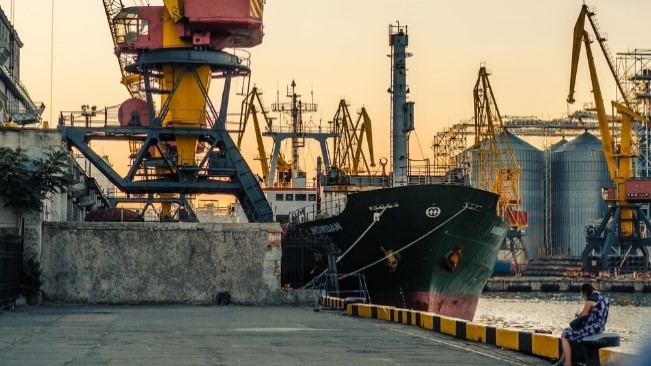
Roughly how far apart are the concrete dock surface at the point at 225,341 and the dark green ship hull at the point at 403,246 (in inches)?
578

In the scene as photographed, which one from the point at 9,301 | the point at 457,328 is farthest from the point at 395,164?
the point at 457,328

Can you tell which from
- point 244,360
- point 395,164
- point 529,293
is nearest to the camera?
point 244,360

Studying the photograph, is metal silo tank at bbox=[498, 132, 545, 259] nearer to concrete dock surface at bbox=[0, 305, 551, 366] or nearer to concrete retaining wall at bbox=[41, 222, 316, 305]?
concrete retaining wall at bbox=[41, 222, 316, 305]

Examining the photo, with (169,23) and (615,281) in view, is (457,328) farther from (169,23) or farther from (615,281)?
(615,281)

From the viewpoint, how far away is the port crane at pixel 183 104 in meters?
61.5

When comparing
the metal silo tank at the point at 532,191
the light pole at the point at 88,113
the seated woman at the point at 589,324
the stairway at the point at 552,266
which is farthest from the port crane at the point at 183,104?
the metal silo tank at the point at 532,191

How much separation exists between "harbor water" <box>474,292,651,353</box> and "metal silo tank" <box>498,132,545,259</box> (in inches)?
2247

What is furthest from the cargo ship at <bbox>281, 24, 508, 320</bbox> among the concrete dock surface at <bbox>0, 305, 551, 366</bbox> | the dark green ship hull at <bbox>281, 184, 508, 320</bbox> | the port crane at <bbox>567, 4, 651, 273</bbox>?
the port crane at <bbox>567, 4, 651, 273</bbox>

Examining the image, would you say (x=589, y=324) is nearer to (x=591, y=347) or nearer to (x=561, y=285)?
(x=591, y=347)

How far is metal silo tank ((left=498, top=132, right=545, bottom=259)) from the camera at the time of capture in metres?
191

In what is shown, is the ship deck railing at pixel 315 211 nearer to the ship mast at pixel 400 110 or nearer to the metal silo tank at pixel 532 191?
the ship mast at pixel 400 110

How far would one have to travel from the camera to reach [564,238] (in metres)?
194

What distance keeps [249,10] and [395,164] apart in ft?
34.3

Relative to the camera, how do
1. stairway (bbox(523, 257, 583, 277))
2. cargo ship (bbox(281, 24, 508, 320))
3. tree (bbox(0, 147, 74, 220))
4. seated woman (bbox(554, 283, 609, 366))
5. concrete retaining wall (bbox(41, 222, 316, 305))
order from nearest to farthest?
seated woman (bbox(554, 283, 609, 366)) < tree (bbox(0, 147, 74, 220)) < concrete retaining wall (bbox(41, 222, 316, 305)) < cargo ship (bbox(281, 24, 508, 320)) < stairway (bbox(523, 257, 583, 277))
